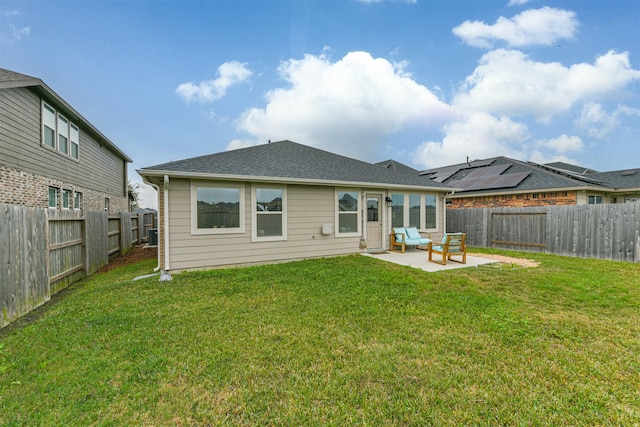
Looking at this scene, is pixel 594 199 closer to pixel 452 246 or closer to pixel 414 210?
pixel 414 210

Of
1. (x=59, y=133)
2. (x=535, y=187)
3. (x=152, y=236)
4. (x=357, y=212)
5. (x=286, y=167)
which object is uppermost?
(x=59, y=133)

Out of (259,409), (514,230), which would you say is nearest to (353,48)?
(514,230)

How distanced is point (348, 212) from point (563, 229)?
288 inches

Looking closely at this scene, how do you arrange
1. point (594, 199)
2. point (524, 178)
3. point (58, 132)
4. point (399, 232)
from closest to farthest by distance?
point (399, 232) → point (58, 132) → point (594, 199) → point (524, 178)

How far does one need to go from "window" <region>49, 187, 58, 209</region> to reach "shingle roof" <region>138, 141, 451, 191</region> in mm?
5980

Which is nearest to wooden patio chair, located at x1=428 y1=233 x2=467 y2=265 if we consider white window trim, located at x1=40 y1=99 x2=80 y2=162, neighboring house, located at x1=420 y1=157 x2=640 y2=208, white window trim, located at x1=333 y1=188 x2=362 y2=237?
white window trim, located at x1=333 y1=188 x2=362 y2=237

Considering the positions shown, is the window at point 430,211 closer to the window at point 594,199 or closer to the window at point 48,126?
the window at point 594,199

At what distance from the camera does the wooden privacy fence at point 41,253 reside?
387 cm

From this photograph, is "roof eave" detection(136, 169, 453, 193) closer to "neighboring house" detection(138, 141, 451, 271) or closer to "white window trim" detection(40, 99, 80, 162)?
"neighboring house" detection(138, 141, 451, 271)

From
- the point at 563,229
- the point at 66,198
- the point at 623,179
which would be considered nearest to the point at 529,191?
the point at 563,229

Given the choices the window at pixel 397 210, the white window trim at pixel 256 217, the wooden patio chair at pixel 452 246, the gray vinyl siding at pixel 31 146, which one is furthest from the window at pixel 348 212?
the gray vinyl siding at pixel 31 146

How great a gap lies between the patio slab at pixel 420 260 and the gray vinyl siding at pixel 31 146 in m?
10.7

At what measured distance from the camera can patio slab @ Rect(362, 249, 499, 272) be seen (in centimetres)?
732

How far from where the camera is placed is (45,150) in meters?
8.95
